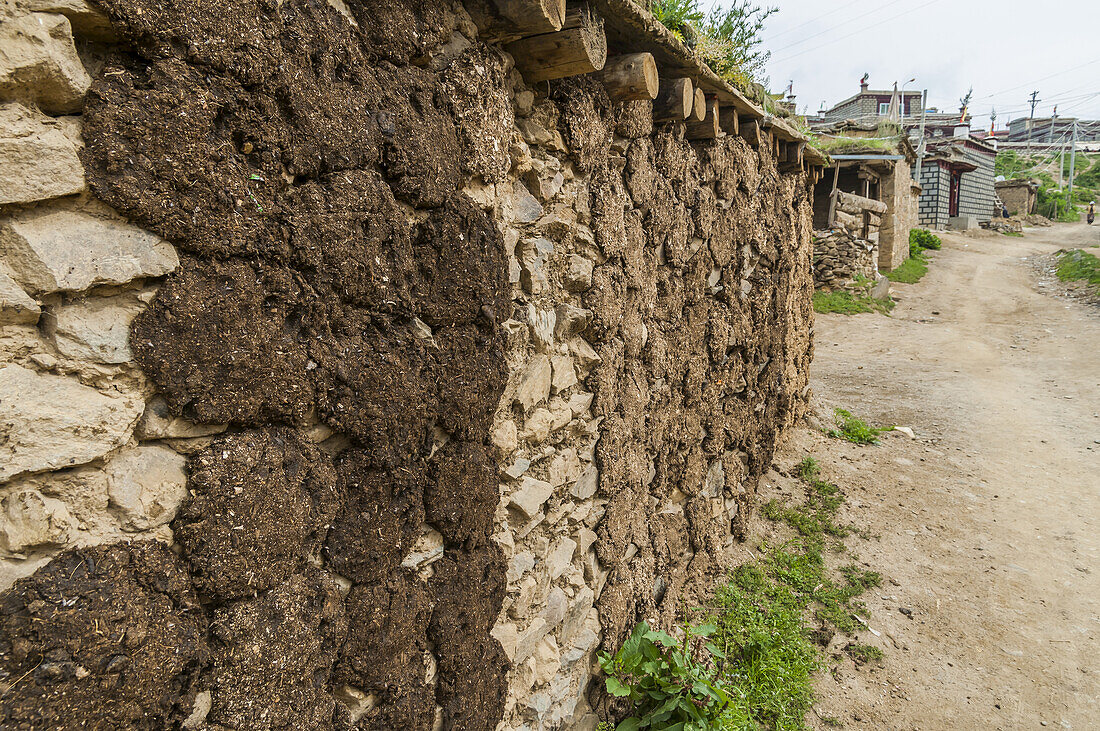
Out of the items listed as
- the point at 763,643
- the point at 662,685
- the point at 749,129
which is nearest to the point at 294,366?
the point at 662,685

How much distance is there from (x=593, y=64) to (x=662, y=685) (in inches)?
108

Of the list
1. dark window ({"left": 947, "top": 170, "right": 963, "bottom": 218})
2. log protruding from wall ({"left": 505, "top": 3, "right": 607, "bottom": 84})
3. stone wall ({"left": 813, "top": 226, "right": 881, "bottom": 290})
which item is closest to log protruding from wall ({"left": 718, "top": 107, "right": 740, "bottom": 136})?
log protruding from wall ({"left": 505, "top": 3, "right": 607, "bottom": 84})

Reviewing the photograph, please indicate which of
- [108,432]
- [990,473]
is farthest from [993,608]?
[108,432]

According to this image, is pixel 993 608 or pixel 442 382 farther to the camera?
pixel 993 608

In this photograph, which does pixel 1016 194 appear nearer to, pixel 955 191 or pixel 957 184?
pixel 955 191

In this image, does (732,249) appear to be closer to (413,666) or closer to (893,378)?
(413,666)

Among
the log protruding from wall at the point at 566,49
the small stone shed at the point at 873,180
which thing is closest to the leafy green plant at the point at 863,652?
the log protruding from wall at the point at 566,49

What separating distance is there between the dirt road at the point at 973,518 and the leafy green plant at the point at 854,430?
0.19 meters

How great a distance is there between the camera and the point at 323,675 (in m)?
1.43

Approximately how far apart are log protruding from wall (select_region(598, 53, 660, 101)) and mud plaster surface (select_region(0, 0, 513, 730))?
0.93 m

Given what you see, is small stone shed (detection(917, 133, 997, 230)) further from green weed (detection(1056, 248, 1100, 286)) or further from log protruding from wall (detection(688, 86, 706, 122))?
log protruding from wall (detection(688, 86, 706, 122))

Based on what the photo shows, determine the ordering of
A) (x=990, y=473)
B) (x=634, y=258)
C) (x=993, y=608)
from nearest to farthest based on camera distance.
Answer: (x=634, y=258) < (x=993, y=608) < (x=990, y=473)

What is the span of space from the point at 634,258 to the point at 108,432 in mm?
2464

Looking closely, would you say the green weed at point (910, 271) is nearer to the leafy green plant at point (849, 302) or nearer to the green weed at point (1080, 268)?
the leafy green plant at point (849, 302)
